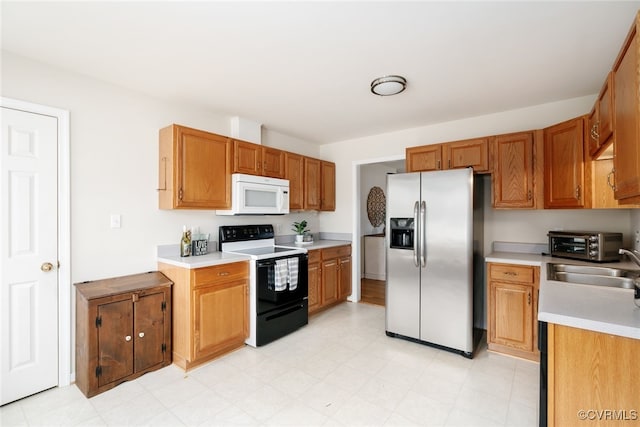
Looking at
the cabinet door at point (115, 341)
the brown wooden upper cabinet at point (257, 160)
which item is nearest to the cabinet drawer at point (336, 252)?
the brown wooden upper cabinet at point (257, 160)

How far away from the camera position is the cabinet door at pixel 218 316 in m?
2.53

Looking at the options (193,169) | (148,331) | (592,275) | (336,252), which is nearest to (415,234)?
(592,275)

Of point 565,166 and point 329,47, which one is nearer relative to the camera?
point 329,47

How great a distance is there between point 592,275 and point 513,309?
67cm

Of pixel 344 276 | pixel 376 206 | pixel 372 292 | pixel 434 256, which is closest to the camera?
pixel 434 256

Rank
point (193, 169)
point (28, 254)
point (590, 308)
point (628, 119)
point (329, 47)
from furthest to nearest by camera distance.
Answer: point (193, 169) → point (28, 254) → point (329, 47) → point (590, 308) → point (628, 119)

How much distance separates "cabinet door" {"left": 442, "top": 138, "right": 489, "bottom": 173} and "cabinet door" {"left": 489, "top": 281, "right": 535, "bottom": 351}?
116 centimetres

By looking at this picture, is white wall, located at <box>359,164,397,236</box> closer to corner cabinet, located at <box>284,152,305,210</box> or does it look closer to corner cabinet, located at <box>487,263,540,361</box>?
corner cabinet, located at <box>284,152,305,210</box>

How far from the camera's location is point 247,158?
328 centimetres

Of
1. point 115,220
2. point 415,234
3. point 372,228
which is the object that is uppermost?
point 115,220

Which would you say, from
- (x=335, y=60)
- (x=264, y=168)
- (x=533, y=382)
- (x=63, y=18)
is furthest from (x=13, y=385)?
(x=533, y=382)

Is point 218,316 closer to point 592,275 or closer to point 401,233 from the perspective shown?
point 401,233

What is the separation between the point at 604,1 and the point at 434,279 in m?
2.22

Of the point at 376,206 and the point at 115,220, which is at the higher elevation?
the point at 376,206
